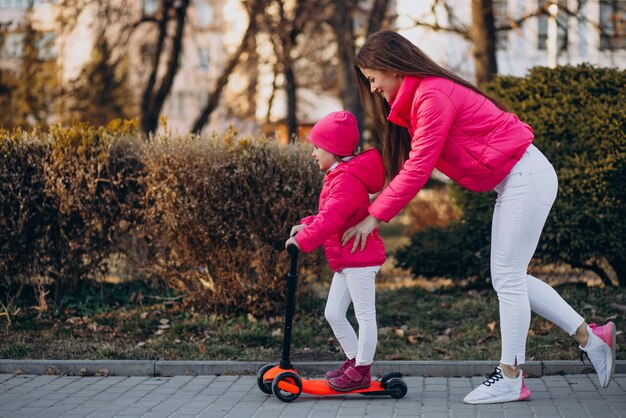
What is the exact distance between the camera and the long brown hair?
5.14 metres

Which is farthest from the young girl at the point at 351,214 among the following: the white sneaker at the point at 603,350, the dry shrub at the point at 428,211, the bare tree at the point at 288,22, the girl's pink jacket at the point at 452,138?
the bare tree at the point at 288,22

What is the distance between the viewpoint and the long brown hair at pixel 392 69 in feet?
16.9

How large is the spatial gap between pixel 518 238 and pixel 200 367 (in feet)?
8.28

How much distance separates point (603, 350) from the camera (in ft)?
16.9

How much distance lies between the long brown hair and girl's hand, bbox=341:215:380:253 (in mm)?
422

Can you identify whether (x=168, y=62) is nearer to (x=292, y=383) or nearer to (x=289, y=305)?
(x=289, y=305)

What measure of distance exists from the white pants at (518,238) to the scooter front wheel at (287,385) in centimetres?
116

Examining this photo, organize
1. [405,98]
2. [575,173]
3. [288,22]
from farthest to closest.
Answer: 1. [288,22]
2. [575,173]
3. [405,98]

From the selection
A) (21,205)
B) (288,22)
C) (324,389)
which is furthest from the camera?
(288,22)

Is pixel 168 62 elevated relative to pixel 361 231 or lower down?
elevated

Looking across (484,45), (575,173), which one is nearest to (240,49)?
(484,45)

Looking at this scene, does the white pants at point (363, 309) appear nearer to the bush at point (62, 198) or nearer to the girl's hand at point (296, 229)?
the girl's hand at point (296, 229)

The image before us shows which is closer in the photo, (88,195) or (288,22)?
(88,195)

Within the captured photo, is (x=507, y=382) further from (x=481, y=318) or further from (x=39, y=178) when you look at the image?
(x=39, y=178)
